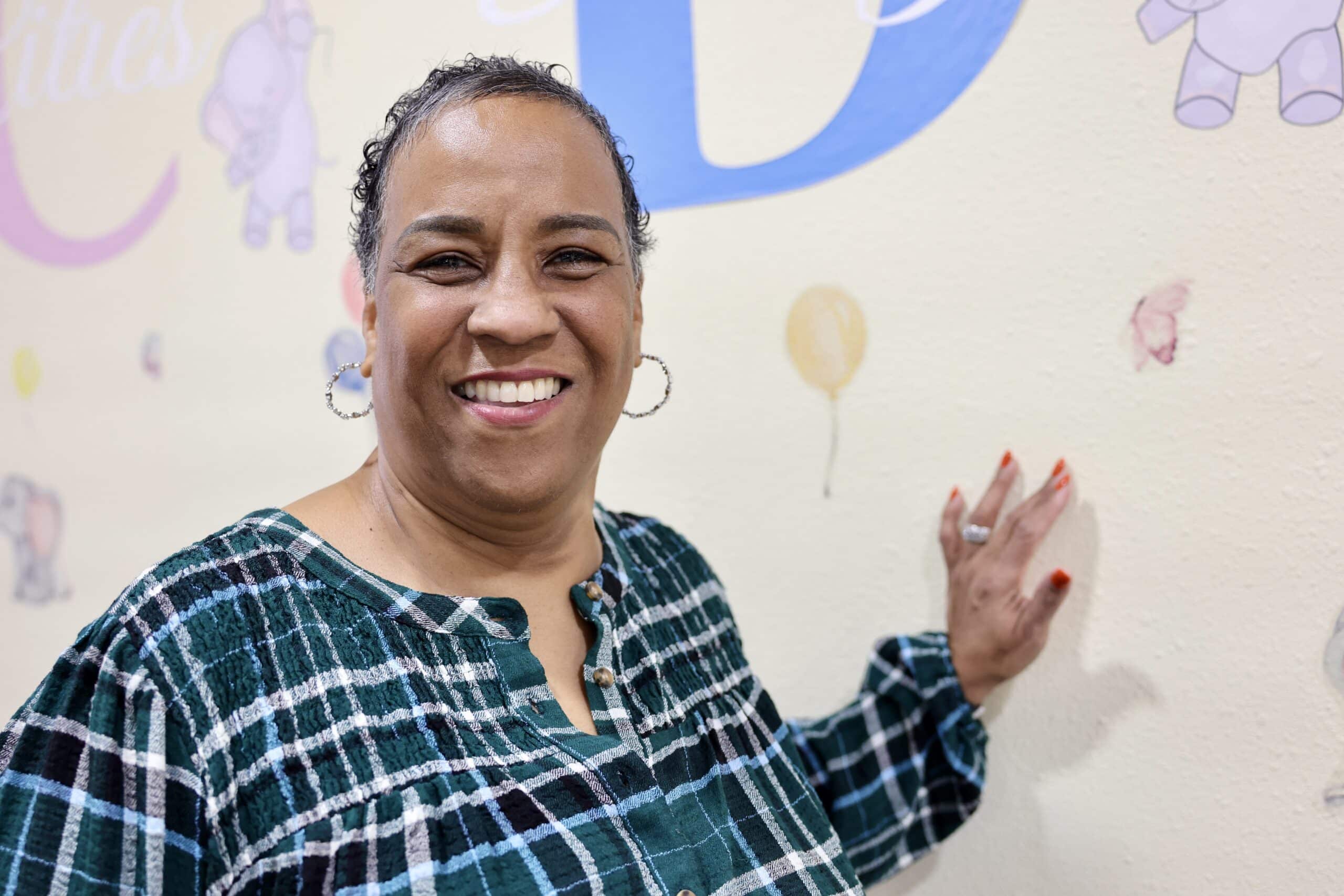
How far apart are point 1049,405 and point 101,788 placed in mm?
770

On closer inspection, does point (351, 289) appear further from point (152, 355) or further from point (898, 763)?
point (898, 763)

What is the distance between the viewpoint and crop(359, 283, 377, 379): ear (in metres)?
0.85

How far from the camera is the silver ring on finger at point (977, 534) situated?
96 centimetres

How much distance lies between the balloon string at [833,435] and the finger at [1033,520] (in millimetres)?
172

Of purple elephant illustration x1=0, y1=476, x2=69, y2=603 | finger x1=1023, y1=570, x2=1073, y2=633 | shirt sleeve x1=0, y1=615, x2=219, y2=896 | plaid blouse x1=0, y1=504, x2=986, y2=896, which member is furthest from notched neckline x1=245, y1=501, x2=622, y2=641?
purple elephant illustration x1=0, y1=476, x2=69, y2=603

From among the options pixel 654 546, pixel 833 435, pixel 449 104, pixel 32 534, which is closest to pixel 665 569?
pixel 654 546

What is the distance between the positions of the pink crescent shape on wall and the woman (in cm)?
73

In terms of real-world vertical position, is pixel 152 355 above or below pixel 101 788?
above

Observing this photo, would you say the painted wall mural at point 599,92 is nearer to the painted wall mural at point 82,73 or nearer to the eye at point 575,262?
the painted wall mural at point 82,73

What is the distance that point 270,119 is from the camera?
1357mm

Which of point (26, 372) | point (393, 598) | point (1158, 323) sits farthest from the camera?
point (26, 372)

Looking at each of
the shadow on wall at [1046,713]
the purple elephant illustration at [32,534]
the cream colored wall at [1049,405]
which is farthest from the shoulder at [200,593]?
the purple elephant illustration at [32,534]

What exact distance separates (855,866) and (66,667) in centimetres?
69

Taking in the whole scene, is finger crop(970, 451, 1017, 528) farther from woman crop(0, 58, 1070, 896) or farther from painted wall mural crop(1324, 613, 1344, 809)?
painted wall mural crop(1324, 613, 1344, 809)
